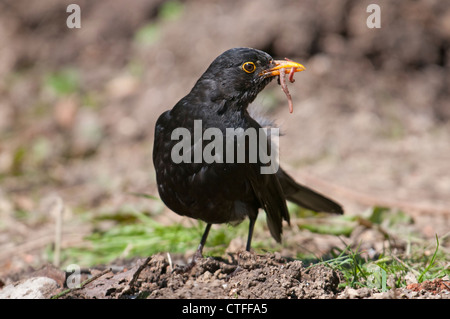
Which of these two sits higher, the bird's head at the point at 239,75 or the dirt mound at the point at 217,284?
the bird's head at the point at 239,75

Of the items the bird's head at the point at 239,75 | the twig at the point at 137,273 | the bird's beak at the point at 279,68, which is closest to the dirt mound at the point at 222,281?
the twig at the point at 137,273

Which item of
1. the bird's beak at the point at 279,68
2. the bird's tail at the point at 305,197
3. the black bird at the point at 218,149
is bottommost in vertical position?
the bird's tail at the point at 305,197

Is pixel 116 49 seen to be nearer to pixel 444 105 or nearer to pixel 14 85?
pixel 14 85

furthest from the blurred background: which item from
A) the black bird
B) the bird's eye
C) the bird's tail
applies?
the bird's eye

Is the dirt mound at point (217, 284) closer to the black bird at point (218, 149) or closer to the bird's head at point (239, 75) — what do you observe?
the black bird at point (218, 149)

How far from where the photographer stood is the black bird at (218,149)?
11.2 ft

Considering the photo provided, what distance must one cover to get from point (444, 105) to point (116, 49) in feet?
16.8

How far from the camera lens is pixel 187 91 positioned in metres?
7.96

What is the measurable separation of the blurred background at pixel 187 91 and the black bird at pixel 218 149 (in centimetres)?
218

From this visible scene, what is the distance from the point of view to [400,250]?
422cm

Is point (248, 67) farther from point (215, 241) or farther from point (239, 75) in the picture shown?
point (215, 241)

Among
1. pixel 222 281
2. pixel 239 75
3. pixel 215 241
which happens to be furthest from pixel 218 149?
pixel 215 241
